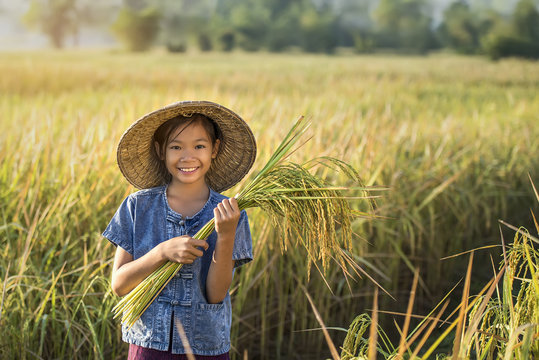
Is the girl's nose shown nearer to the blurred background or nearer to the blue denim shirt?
the blue denim shirt

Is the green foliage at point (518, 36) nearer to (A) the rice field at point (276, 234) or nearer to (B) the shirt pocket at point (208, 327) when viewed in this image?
(A) the rice field at point (276, 234)

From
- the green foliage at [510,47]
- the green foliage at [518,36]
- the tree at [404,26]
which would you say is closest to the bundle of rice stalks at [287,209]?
the green foliage at [510,47]

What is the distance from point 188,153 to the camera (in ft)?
4.28

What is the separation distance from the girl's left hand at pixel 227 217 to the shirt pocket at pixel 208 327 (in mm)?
221

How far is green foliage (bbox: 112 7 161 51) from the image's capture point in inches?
1077

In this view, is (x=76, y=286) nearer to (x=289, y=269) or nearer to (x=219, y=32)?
(x=289, y=269)

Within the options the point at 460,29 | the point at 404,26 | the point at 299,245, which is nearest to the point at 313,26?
the point at 404,26

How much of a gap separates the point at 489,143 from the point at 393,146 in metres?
0.92

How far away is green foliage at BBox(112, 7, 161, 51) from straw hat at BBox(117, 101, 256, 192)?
26242 millimetres

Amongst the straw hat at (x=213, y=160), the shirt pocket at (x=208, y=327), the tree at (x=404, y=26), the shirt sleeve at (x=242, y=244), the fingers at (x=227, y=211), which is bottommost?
the shirt pocket at (x=208, y=327)

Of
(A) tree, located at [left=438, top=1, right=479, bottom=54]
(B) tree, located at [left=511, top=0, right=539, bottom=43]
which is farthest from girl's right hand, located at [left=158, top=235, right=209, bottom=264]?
(A) tree, located at [left=438, top=1, right=479, bottom=54]

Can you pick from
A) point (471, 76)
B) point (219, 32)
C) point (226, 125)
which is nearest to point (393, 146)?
point (226, 125)

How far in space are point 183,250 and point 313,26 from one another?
83.0 feet

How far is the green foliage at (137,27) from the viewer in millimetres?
27344
